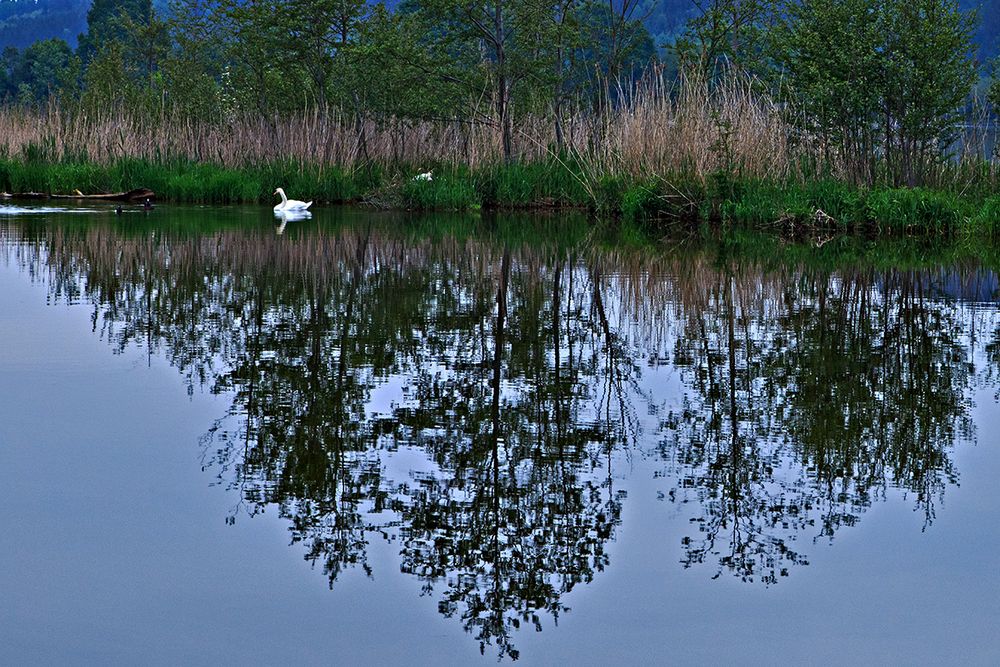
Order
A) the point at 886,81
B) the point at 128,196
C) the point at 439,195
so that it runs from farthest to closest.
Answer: the point at 128,196 → the point at 439,195 → the point at 886,81

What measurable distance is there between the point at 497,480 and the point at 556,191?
54.5 feet

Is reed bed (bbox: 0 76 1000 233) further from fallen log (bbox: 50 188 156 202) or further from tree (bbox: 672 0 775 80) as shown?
tree (bbox: 672 0 775 80)

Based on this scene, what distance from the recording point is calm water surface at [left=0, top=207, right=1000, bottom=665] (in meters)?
3.07

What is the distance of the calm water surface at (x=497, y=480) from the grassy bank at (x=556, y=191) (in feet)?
21.1

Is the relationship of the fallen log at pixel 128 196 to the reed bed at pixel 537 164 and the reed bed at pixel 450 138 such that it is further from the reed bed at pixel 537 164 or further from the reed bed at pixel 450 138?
the reed bed at pixel 450 138

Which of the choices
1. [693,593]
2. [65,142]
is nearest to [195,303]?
[693,593]

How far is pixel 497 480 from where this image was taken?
4270mm

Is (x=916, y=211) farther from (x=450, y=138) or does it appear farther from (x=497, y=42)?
(x=450, y=138)

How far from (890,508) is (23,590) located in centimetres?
252

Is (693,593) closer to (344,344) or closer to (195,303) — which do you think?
(344,344)

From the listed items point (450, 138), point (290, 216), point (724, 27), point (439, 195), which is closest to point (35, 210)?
point (290, 216)

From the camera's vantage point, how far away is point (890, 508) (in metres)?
4.06

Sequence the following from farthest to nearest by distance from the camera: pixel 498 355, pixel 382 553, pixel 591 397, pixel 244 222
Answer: pixel 244 222 < pixel 498 355 < pixel 591 397 < pixel 382 553

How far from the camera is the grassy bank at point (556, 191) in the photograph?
591 inches
